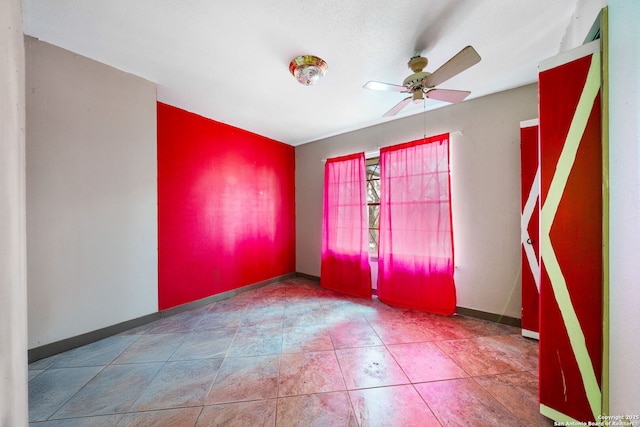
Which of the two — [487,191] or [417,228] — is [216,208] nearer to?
[417,228]

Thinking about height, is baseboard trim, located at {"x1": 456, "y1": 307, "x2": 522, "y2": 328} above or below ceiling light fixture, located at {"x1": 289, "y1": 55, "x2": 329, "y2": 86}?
below

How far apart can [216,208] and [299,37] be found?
2339 mm

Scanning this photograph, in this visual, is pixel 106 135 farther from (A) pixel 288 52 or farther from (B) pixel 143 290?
(A) pixel 288 52

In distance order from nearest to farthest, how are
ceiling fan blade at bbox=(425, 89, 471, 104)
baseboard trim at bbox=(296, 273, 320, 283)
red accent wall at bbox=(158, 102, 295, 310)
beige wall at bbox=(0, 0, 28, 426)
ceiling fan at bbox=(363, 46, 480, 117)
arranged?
beige wall at bbox=(0, 0, 28, 426) < ceiling fan at bbox=(363, 46, 480, 117) < ceiling fan blade at bbox=(425, 89, 471, 104) < red accent wall at bbox=(158, 102, 295, 310) < baseboard trim at bbox=(296, 273, 320, 283)

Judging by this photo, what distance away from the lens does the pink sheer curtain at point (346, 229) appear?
3.29m

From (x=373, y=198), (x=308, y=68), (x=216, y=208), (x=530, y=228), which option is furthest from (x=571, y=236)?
(x=216, y=208)

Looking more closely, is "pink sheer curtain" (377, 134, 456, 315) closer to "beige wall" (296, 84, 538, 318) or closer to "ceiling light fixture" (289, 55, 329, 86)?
"beige wall" (296, 84, 538, 318)

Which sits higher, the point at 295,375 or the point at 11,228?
the point at 11,228

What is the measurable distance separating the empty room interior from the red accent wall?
34 mm

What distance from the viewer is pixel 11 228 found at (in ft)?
2.49

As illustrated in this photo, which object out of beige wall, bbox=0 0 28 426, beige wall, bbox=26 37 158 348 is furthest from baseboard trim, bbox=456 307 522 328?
beige wall, bbox=26 37 158 348

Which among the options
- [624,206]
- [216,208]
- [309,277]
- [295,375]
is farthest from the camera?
[309,277]

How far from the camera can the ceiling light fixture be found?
1822mm

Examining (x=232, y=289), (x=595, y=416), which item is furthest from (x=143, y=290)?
(x=595, y=416)
